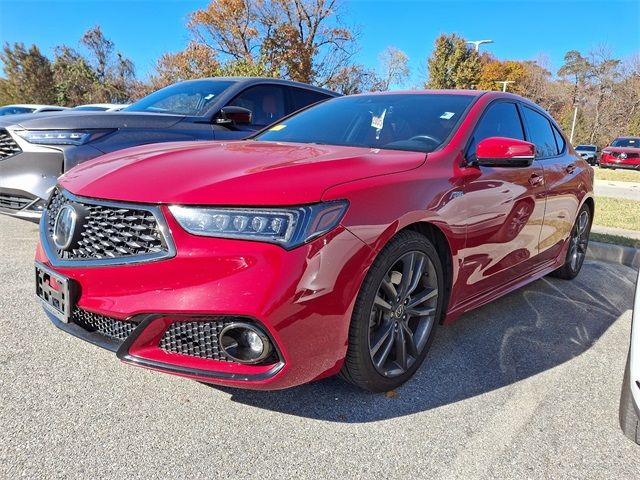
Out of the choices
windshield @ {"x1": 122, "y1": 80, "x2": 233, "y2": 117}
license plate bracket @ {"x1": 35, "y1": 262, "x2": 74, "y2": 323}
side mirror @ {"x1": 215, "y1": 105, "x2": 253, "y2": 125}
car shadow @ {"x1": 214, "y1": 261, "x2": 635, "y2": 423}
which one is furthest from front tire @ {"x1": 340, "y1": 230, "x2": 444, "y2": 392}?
windshield @ {"x1": 122, "y1": 80, "x2": 233, "y2": 117}

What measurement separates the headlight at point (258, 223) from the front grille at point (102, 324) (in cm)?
52

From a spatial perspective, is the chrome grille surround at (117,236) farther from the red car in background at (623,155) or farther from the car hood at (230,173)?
the red car in background at (623,155)

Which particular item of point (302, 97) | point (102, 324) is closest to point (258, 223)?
point (102, 324)

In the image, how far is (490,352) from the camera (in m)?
2.95

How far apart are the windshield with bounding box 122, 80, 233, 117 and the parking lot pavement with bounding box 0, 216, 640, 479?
2728 mm

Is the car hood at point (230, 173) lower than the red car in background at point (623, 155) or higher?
lower

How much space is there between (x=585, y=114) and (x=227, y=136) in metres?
44.6

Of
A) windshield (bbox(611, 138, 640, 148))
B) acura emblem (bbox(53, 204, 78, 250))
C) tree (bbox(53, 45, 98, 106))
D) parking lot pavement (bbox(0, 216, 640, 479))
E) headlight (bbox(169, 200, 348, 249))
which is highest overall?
tree (bbox(53, 45, 98, 106))

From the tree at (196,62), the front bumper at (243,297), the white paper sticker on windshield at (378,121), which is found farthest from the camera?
the tree at (196,62)

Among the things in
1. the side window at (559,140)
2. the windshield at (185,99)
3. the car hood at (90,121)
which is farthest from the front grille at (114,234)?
the side window at (559,140)

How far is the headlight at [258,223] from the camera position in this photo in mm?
1829

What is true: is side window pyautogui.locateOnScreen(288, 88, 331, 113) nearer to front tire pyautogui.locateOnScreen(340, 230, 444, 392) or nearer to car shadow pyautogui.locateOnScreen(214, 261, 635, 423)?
car shadow pyautogui.locateOnScreen(214, 261, 635, 423)

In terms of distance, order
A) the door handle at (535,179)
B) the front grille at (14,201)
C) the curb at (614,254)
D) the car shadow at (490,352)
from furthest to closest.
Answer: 1. the curb at (614,254)
2. the front grille at (14,201)
3. the door handle at (535,179)
4. the car shadow at (490,352)

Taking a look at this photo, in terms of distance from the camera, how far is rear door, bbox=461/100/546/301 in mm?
2723
